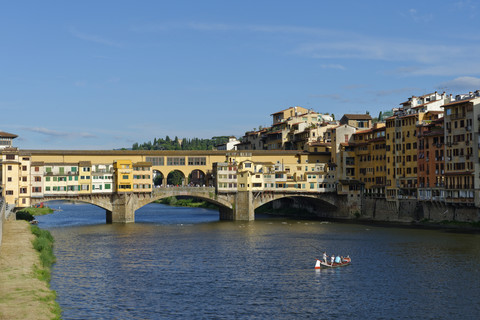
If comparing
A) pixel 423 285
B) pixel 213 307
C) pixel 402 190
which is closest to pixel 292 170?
pixel 402 190

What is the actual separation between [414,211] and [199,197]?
40.0 meters

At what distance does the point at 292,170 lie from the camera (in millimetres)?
129250

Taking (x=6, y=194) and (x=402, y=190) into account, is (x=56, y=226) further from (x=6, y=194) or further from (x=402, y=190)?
(x=402, y=190)

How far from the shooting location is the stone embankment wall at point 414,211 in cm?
9891

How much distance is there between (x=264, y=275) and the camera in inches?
2360

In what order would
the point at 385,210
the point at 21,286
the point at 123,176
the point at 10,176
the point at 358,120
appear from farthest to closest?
the point at 358,120 → the point at 385,210 → the point at 123,176 → the point at 10,176 → the point at 21,286

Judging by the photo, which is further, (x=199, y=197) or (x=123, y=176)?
(x=199, y=197)

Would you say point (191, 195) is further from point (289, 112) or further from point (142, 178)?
point (289, 112)

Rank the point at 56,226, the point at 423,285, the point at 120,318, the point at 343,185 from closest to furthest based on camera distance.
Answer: the point at 120,318, the point at 423,285, the point at 56,226, the point at 343,185

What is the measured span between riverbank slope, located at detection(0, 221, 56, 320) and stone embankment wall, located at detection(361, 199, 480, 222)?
65.2m

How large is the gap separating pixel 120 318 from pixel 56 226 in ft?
231

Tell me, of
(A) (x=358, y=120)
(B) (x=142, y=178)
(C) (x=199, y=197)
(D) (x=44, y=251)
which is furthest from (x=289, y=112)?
(D) (x=44, y=251)

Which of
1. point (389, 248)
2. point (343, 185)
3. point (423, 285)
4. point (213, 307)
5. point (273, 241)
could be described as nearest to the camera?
point (213, 307)

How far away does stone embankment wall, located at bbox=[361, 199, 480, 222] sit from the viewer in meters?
98.9
